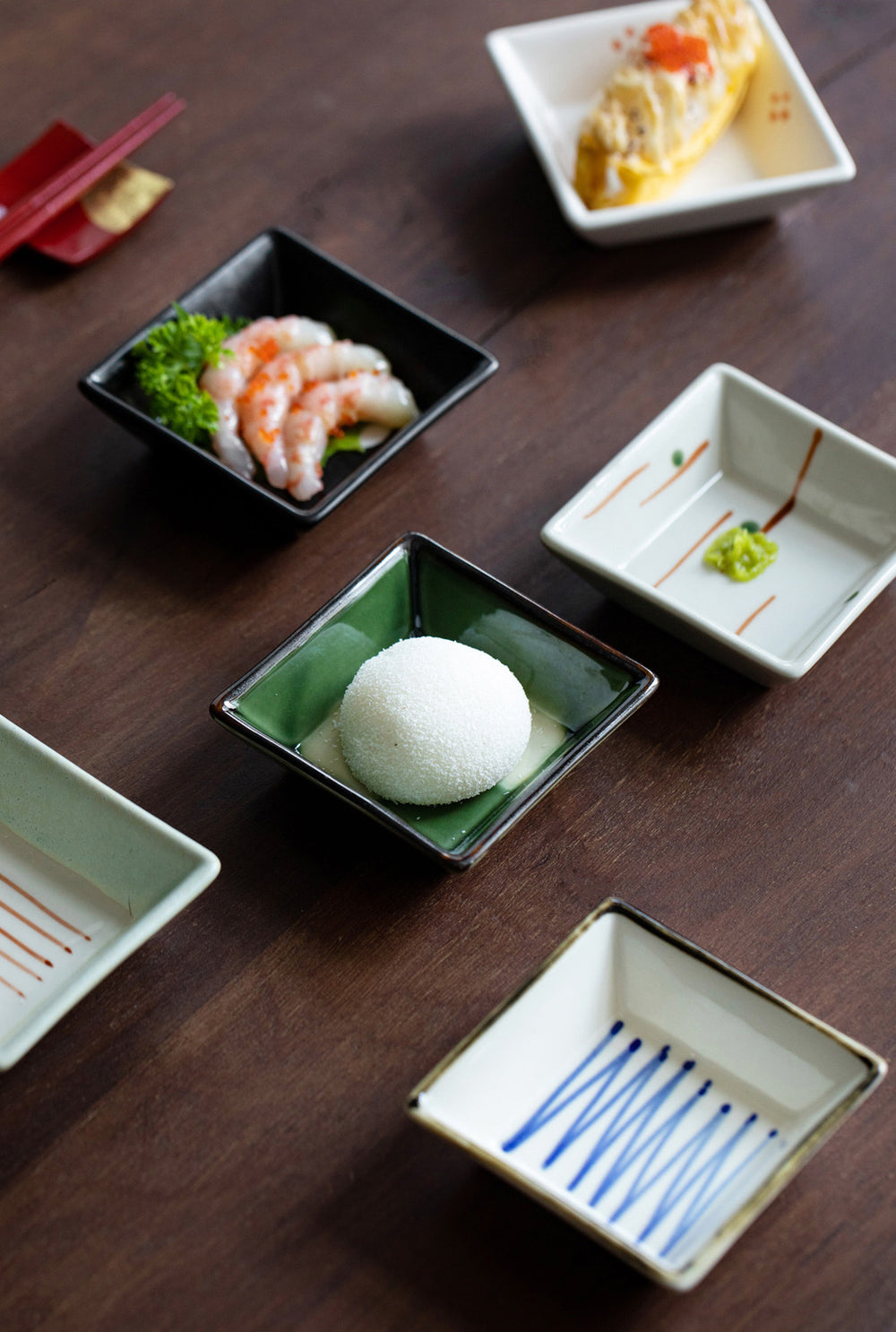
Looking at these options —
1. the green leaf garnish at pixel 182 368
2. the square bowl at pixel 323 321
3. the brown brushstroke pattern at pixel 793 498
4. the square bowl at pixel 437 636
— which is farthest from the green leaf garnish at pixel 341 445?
the brown brushstroke pattern at pixel 793 498

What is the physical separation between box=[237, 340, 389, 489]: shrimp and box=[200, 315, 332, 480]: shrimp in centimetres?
1

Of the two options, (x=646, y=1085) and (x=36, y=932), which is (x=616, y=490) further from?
(x=36, y=932)

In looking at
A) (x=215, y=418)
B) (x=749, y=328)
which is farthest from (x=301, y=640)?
(x=749, y=328)

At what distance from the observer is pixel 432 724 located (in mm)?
1258

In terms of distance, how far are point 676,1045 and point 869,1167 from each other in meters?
0.21

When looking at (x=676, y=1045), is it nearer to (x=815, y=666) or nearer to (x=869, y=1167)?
(x=869, y=1167)

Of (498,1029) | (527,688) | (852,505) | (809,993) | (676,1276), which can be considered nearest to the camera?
(676,1276)

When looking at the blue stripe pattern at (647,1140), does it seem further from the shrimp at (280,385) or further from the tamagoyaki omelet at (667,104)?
the tamagoyaki omelet at (667,104)

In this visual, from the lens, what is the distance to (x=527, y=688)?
54.2 inches

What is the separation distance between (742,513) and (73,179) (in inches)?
43.1

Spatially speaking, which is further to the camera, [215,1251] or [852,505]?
[852,505]

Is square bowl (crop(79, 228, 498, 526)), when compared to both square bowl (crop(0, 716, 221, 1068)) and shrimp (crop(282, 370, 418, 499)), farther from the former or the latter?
square bowl (crop(0, 716, 221, 1068))

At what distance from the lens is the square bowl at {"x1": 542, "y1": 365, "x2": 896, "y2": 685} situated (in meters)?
1.47

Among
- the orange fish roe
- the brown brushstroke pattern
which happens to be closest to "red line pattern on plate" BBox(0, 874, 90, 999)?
the brown brushstroke pattern
